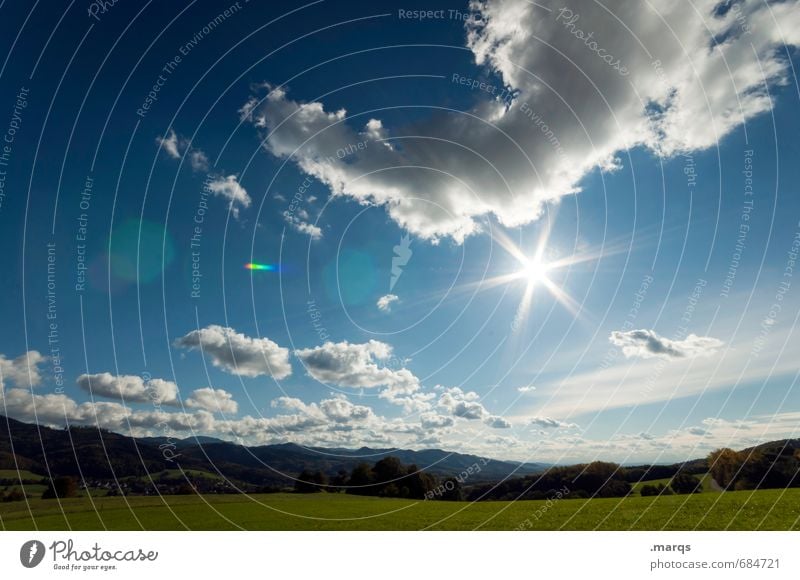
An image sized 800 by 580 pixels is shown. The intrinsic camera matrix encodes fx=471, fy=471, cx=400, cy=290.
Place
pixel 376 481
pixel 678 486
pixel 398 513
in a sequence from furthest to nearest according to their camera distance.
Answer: pixel 376 481 < pixel 678 486 < pixel 398 513

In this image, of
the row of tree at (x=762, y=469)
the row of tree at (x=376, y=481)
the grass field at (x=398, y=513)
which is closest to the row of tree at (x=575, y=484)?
the grass field at (x=398, y=513)

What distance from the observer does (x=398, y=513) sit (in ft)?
86.1

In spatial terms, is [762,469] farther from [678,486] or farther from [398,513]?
[398,513]

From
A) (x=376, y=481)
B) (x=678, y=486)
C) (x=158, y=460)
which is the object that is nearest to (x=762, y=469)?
(x=678, y=486)

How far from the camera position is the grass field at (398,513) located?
71.2ft

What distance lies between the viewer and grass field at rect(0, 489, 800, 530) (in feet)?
71.2

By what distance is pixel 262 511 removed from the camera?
26.9 meters

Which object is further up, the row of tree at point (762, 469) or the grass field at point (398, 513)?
the row of tree at point (762, 469)

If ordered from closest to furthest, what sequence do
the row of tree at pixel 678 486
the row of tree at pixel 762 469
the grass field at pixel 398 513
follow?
1. the grass field at pixel 398 513
2. the row of tree at pixel 678 486
3. the row of tree at pixel 762 469

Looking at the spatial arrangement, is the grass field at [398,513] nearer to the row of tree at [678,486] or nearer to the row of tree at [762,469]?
the row of tree at [678,486]

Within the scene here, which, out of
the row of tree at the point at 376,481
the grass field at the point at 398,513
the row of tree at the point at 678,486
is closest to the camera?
the grass field at the point at 398,513
